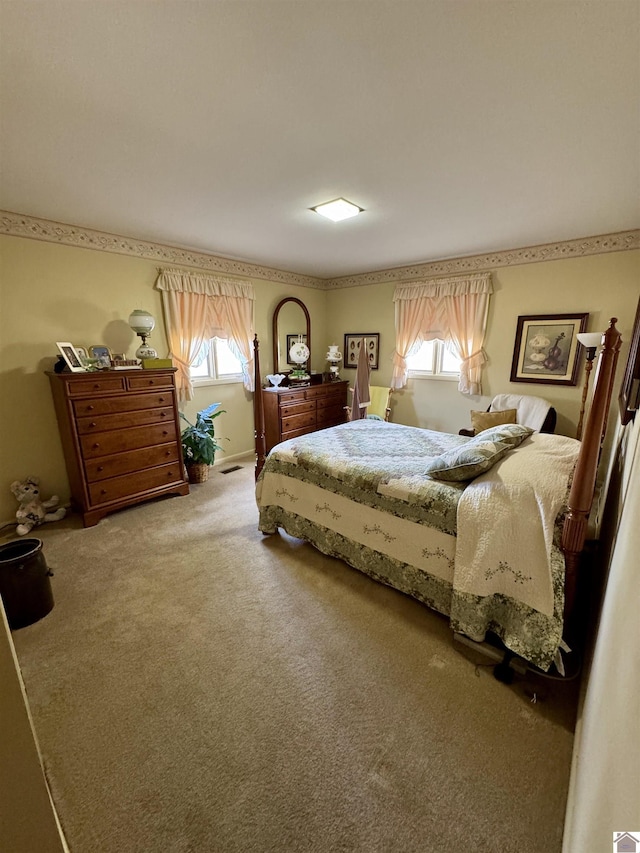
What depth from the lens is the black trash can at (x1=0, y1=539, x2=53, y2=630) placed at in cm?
181

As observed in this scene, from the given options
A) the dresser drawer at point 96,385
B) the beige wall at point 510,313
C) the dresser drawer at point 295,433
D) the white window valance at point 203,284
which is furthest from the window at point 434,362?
Result: the dresser drawer at point 96,385

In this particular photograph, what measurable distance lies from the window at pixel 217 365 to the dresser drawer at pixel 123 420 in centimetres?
90

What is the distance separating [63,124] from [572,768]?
11.2 feet

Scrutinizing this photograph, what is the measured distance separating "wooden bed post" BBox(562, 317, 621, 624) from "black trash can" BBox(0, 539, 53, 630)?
2.73 meters

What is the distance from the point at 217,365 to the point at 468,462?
3382mm

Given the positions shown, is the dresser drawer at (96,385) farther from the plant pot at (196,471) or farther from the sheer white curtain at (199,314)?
the plant pot at (196,471)

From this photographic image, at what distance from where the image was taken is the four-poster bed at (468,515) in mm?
1445

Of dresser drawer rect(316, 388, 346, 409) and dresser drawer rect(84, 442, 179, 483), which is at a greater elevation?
dresser drawer rect(316, 388, 346, 409)

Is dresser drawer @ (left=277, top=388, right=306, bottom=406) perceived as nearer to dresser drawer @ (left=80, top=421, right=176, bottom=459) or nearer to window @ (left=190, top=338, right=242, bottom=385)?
window @ (left=190, top=338, right=242, bottom=385)

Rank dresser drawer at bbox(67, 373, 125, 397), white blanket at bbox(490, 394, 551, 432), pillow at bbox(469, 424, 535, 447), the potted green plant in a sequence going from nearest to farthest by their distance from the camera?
pillow at bbox(469, 424, 535, 447), dresser drawer at bbox(67, 373, 125, 397), white blanket at bbox(490, 394, 551, 432), the potted green plant

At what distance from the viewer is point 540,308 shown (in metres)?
3.51

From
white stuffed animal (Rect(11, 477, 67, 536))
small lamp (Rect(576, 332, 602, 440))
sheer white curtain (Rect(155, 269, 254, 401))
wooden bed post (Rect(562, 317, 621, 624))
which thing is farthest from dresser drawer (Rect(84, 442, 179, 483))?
small lamp (Rect(576, 332, 602, 440))

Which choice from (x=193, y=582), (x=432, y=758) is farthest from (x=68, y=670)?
(x=432, y=758)

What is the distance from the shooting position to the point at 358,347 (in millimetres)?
5031
